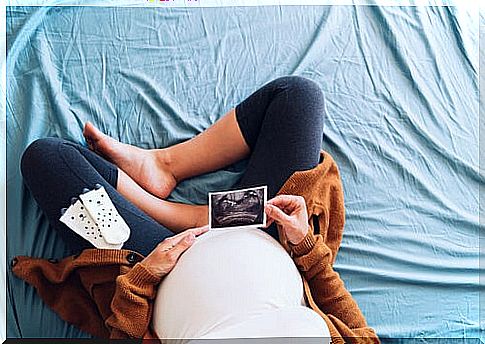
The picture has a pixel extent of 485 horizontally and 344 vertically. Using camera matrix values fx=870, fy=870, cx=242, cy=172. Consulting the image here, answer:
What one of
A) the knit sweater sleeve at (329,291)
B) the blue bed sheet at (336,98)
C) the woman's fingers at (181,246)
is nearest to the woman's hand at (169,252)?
the woman's fingers at (181,246)

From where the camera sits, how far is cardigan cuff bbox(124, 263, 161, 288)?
6.38 ft

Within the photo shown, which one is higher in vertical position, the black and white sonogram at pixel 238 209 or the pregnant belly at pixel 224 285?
the black and white sonogram at pixel 238 209

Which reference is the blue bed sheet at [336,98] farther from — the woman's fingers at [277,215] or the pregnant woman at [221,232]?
the woman's fingers at [277,215]

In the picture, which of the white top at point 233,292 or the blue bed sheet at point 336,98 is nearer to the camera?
the white top at point 233,292

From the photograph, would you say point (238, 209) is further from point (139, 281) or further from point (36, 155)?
point (36, 155)

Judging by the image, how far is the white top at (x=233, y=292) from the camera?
188cm

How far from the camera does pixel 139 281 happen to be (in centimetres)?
195

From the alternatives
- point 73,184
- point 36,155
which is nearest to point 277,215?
point 73,184

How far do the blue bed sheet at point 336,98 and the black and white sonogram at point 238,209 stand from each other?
0.09 m

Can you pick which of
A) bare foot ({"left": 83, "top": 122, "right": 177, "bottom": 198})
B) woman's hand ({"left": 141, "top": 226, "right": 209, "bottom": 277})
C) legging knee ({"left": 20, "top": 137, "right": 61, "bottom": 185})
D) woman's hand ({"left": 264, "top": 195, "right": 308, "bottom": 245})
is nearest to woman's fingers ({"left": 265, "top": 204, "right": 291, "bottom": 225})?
woman's hand ({"left": 264, "top": 195, "right": 308, "bottom": 245})

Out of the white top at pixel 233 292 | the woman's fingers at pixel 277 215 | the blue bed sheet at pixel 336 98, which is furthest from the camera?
the blue bed sheet at pixel 336 98

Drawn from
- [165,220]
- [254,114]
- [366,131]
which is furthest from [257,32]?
[165,220]

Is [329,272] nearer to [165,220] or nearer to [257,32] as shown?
[165,220]

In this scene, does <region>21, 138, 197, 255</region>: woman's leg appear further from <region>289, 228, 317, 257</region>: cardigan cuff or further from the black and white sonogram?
<region>289, 228, 317, 257</region>: cardigan cuff
